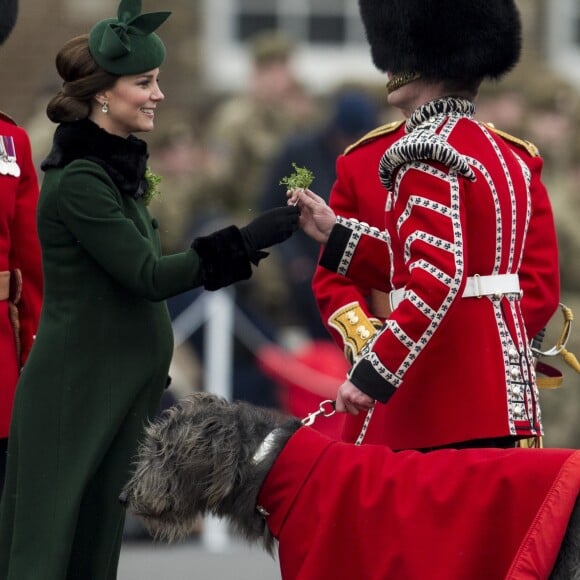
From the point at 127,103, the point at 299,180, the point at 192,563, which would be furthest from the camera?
the point at 192,563

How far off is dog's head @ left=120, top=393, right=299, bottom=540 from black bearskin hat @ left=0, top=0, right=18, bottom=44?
161cm

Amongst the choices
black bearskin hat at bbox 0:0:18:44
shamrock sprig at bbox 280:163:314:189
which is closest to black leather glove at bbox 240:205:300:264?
shamrock sprig at bbox 280:163:314:189

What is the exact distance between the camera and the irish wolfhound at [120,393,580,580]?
477cm

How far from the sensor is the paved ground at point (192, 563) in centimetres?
834

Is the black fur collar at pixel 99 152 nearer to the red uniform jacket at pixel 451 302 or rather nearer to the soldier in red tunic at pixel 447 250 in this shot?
the soldier in red tunic at pixel 447 250

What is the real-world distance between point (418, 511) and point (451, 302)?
588 millimetres

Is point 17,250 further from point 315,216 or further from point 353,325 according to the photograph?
point 353,325

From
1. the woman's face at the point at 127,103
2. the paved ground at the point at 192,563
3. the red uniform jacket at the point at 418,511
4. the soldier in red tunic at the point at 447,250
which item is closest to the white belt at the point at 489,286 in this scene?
the soldier in red tunic at the point at 447,250

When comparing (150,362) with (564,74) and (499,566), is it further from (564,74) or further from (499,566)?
(564,74)

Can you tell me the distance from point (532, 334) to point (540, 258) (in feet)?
0.78

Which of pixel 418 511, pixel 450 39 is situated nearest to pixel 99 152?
pixel 450 39

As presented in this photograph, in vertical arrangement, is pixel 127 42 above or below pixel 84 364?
above

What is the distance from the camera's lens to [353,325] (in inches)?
223

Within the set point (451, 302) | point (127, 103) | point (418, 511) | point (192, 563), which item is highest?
point (127, 103)
